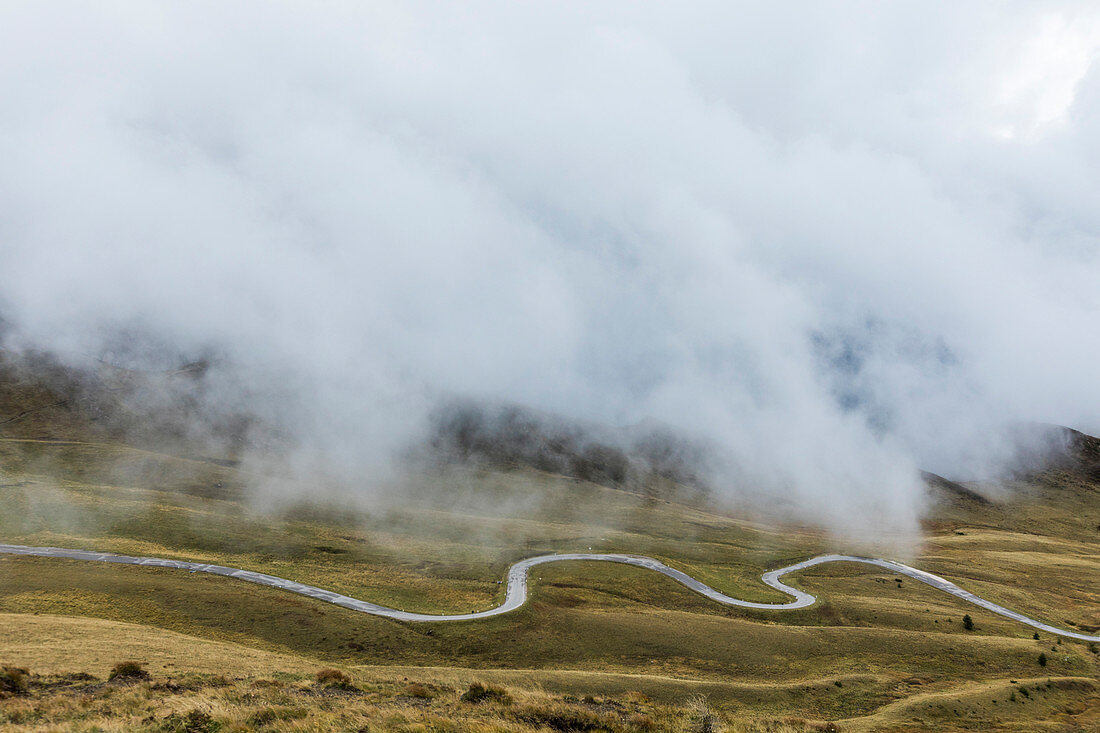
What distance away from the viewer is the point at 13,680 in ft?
97.8

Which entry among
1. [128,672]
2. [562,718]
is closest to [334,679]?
[128,672]

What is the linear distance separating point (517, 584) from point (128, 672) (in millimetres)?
63900

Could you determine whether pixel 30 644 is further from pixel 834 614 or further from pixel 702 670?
pixel 834 614

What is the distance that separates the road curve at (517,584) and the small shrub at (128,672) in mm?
36701

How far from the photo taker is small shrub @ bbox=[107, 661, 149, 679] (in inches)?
1304

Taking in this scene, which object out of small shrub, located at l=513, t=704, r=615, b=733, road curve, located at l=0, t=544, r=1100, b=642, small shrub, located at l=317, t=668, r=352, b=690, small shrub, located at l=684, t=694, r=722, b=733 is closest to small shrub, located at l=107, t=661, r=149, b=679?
small shrub, located at l=317, t=668, r=352, b=690

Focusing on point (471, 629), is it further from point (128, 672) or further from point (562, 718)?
point (562, 718)

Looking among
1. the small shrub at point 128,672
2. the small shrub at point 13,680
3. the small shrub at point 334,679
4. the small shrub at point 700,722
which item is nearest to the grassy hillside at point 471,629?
the small shrub at point 13,680

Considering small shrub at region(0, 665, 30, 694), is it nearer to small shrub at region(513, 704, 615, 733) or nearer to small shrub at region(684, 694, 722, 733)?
small shrub at region(513, 704, 615, 733)

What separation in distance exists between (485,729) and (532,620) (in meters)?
49.7

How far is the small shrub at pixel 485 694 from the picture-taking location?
32.9m

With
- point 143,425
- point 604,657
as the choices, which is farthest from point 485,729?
point 143,425

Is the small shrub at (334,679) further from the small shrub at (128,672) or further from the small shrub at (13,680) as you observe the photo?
the small shrub at (13,680)

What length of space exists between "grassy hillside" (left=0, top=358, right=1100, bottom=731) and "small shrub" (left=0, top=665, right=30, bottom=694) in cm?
64
